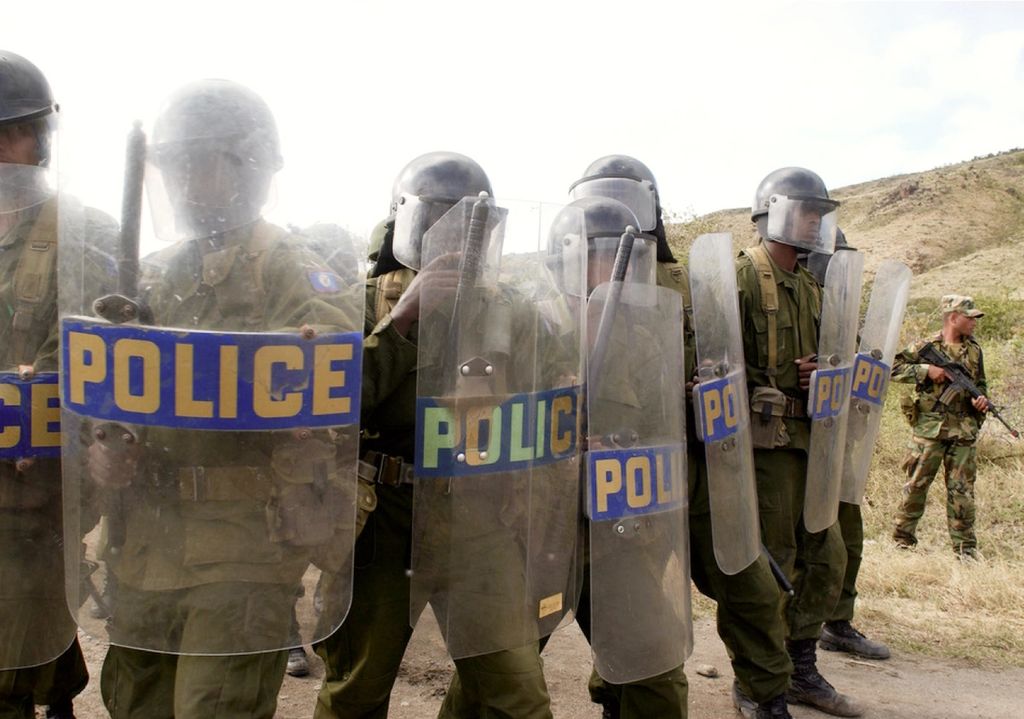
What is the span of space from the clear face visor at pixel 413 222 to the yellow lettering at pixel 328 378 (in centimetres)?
56

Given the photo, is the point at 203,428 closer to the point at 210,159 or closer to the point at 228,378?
the point at 228,378

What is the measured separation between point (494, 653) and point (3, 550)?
3.83 feet

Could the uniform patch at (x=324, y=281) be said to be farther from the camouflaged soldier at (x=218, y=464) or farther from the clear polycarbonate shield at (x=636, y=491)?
the clear polycarbonate shield at (x=636, y=491)

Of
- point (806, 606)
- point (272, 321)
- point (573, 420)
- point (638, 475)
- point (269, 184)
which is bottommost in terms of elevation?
point (806, 606)

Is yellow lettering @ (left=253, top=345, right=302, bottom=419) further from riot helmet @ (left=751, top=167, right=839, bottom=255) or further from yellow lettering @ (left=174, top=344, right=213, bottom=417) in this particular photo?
riot helmet @ (left=751, top=167, right=839, bottom=255)

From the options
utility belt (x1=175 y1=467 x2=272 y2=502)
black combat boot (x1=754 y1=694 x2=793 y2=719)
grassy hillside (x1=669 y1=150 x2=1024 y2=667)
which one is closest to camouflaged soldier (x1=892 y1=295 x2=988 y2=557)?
grassy hillside (x1=669 y1=150 x2=1024 y2=667)

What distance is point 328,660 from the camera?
243 centimetres

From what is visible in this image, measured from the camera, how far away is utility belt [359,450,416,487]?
2.36 meters

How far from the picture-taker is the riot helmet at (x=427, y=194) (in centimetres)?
242

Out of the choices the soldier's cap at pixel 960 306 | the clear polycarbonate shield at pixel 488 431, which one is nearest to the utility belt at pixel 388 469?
the clear polycarbonate shield at pixel 488 431

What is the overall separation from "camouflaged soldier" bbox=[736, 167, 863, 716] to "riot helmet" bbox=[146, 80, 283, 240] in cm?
221

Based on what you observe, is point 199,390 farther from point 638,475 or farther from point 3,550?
point 638,475

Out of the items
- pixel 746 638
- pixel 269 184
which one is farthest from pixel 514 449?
pixel 746 638

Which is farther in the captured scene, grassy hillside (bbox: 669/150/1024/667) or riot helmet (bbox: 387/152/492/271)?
grassy hillside (bbox: 669/150/1024/667)
